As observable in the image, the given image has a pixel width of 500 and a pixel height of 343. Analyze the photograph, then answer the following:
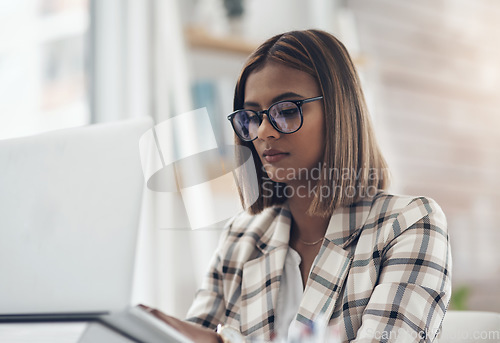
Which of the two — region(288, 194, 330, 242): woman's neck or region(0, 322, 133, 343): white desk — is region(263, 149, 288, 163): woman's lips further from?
region(0, 322, 133, 343): white desk

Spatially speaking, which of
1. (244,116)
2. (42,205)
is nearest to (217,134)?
(244,116)

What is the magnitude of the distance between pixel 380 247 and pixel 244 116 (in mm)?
354

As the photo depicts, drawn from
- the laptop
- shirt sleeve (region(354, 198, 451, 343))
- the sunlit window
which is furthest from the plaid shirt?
the sunlit window

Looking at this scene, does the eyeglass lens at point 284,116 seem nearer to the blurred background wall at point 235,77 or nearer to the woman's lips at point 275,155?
the woman's lips at point 275,155

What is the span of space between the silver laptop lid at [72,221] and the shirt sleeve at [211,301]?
59cm

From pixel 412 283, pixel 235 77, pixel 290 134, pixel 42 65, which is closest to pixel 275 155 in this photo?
pixel 290 134

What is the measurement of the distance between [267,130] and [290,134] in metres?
0.04

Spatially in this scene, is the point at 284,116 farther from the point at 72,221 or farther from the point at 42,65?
the point at 42,65

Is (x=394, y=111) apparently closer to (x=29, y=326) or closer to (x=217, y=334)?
(x=217, y=334)

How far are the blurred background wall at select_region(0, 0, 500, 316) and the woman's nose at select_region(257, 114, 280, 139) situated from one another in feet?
1.53

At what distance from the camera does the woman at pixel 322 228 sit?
3.04ft

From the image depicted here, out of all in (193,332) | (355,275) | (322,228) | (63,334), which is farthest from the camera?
(322,228)

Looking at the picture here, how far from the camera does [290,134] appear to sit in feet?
3.43

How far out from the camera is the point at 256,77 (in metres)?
1.08
